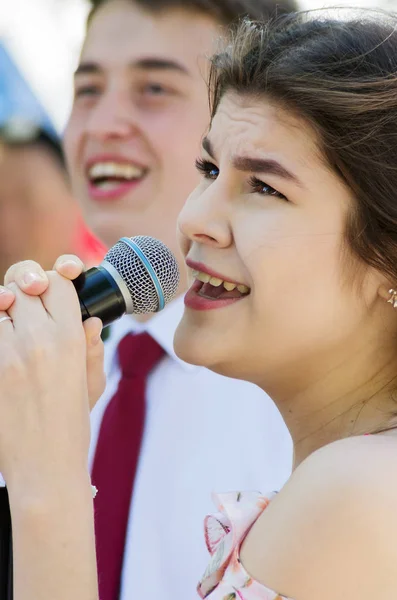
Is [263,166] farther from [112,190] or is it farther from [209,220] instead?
[112,190]

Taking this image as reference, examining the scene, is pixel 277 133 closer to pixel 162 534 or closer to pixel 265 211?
pixel 265 211

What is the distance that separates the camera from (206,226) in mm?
1331

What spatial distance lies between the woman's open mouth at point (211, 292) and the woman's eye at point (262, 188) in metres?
0.15

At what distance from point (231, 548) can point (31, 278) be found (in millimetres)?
477

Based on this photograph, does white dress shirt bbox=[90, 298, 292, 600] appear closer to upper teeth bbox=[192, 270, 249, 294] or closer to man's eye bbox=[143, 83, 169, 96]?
man's eye bbox=[143, 83, 169, 96]

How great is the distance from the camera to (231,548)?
3.95ft

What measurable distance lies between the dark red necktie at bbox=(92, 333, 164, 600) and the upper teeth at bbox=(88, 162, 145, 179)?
1.53ft

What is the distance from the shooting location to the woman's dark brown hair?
1.29 m

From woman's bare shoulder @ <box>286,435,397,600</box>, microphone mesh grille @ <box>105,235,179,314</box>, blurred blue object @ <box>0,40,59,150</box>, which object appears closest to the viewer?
woman's bare shoulder @ <box>286,435,397,600</box>

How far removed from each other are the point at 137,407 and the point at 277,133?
990 millimetres

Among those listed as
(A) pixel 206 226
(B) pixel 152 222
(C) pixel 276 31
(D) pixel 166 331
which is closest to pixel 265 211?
(A) pixel 206 226

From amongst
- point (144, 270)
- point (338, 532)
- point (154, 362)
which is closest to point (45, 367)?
point (144, 270)

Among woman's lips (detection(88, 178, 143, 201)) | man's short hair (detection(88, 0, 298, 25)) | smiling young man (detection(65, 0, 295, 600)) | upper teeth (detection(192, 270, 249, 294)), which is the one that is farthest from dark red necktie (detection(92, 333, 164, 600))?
man's short hair (detection(88, 0, 298, 25))

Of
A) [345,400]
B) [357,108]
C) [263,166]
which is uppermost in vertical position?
[357,108]
